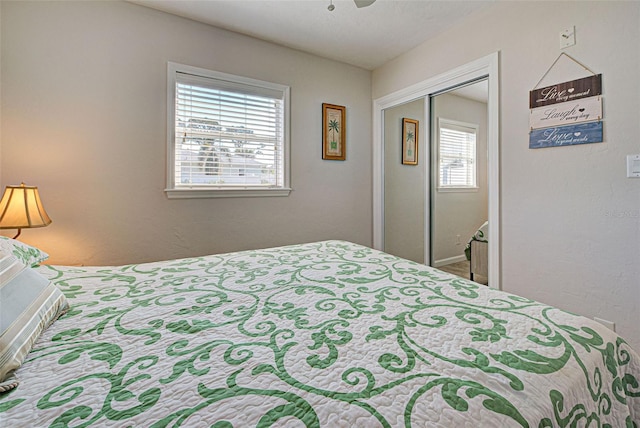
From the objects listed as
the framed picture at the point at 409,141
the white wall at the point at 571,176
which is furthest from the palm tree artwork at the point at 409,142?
the white wall at the point at 571,176

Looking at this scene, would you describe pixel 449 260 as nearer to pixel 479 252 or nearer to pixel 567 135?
pixel 479 252

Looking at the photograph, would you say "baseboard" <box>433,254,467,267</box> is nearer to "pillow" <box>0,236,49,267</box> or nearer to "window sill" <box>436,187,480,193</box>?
"window sill" <box>436,187,480,193</box>

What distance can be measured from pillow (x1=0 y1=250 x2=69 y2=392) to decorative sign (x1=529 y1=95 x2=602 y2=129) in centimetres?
277

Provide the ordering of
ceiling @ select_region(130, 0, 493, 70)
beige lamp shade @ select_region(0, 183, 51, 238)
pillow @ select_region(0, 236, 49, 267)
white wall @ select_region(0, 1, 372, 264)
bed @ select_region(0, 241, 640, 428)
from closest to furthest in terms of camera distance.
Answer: bed @ select_region(0, 241, 640, 428) < pillow @ select_region(0, 236, 49, 267) < beige lamp shade @ select_region(0, 183, 51, 238) < white wall @ select_region(0, 1, 372, 264) < ceiling @ select_region(130, 0, 493, 70)

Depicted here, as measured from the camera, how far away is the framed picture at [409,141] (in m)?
3.08

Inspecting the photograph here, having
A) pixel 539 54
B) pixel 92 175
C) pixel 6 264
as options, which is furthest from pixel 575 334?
pixel 92 175

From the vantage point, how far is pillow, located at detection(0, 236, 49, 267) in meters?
1.20

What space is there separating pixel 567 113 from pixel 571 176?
1.36ft

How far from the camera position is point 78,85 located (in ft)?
6.93

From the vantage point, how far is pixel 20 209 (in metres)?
1.65

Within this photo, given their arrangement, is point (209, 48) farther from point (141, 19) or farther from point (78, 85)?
point (78, 85)

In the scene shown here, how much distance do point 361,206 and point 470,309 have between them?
258cm

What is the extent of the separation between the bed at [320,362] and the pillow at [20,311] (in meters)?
0.03

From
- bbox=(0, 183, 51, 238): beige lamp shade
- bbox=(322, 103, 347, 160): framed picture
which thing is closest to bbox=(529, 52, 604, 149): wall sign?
bbox=(322, 103, 347, 160): framed picture
